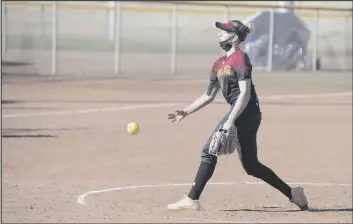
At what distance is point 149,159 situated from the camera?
14.3 metres

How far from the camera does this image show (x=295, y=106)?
23391 mm

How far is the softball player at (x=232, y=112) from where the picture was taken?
31.0 ft

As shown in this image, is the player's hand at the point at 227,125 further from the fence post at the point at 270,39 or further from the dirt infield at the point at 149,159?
the fence post at the point at 270,39

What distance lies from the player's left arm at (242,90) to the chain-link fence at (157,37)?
22715 millimetres

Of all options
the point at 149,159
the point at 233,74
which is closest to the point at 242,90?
the point at 233,74

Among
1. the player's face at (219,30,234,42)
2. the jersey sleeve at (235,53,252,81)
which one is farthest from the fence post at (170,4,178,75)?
the jersey sleeve at (235,53,252,81)

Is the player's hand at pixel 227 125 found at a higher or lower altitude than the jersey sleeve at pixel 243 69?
lower

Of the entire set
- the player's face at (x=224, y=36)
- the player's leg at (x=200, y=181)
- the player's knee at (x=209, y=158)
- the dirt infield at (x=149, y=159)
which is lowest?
the dirt infield at (x=149, y=159)

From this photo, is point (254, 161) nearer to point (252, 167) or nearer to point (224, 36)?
point (252, 167)

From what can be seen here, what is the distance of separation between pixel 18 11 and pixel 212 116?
839 inches

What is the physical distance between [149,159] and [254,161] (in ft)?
15.1

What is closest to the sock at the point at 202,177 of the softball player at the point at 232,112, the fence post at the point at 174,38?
the softball player at the point at 232,112

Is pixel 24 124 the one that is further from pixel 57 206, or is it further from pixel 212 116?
pixel 57 206

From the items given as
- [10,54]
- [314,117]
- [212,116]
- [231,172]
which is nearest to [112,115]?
[212,116]
